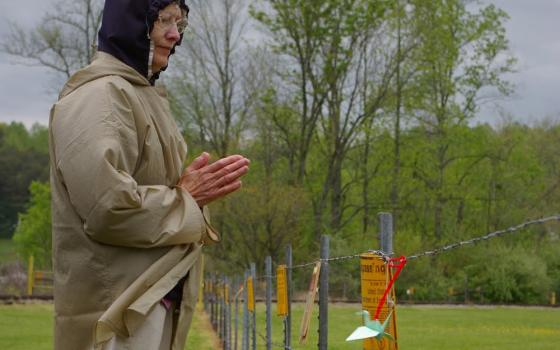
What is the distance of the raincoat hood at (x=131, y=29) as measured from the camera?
310 cm

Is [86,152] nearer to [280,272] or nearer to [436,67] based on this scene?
[280,272]

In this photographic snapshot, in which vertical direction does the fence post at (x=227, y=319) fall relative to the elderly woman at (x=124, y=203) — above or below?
below

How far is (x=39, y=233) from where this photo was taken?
159 ft

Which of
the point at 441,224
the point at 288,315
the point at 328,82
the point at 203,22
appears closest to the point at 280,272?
the point at 288,315

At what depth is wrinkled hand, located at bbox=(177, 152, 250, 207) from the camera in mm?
3080

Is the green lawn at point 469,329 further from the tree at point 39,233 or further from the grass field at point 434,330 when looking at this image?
the tree at point 39,233

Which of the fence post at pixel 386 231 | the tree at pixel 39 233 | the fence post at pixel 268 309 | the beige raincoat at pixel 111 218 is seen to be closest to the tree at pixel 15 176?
the tree at pixel 39 233

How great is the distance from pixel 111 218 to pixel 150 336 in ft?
1.38

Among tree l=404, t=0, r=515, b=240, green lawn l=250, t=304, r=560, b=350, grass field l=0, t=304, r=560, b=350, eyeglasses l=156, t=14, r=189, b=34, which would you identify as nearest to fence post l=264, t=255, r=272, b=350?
green lawn l=250, t=304, r=560, b=350

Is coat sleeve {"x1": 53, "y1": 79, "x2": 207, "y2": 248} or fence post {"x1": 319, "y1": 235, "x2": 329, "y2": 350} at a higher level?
coat sleeve {"x1": 53, "y1": 79, "x2": 207, "y2": 248}

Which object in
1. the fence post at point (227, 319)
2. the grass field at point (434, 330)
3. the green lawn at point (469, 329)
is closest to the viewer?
the fence post at point (227, 319)

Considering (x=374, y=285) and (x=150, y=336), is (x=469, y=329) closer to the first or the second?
(x=374, y=285)

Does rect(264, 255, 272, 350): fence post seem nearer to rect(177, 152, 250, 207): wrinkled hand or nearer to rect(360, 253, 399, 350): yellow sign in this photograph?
rect(360, 253, 399, 350): yellow sign

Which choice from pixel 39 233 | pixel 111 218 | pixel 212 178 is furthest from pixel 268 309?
pixel 39 233
